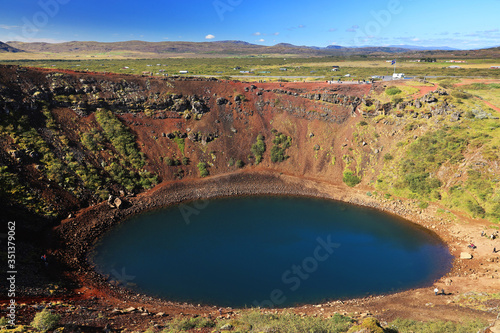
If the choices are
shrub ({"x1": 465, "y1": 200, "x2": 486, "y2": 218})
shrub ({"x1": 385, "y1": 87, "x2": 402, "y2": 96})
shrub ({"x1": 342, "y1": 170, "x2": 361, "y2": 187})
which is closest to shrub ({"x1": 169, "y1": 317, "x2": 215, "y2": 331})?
shrub ({"x1": 342, "y1": 170, "x2": 361, "y2": 187})

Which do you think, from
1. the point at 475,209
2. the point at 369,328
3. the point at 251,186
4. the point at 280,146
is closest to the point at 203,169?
the point at 251,186

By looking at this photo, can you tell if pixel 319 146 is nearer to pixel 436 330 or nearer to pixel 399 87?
pixel 399 87

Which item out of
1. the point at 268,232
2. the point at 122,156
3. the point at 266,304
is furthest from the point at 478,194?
the point at 122,156

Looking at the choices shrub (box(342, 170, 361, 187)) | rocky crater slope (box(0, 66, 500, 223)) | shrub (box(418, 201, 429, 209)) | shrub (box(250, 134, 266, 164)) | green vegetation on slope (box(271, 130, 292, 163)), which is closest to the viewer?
rocky crater slope (box(0, 66, 500, 223))

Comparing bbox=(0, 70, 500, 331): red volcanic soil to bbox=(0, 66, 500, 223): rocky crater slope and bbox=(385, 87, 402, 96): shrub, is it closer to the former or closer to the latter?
bbox=(0, 66, 500, 223): rocky crater slope

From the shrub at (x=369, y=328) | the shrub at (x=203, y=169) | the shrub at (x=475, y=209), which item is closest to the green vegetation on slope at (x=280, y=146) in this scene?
the shrub at (x=203, y=169)

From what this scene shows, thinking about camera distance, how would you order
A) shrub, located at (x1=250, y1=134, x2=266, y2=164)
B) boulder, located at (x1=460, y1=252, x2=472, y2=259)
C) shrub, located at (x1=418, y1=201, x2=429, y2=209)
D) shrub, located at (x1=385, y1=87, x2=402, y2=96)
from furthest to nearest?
shrub, located at (x1=385, y1=87, x2=402, y2=96) < shrub, located at (x1=250, y1=134, x2=266, y2=164) < shrub, located at (x1=418, y1=201, x2=429, y2=209) < boulder, located at (x1=460, y1=252, x2=472, y2=259)

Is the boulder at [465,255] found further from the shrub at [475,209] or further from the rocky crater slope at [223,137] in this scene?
the rocky crater slope at [223,137]

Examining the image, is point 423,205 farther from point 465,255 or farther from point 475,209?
point 465,255

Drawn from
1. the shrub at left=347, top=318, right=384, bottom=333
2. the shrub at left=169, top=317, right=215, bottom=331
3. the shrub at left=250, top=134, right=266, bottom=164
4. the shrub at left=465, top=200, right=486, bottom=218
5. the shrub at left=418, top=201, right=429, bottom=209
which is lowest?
the shrub at left=418, top=201, right=429, bottom=209

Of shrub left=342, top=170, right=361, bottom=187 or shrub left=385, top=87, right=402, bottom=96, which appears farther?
shrub left=385, top=87, right=402, bottom=96
